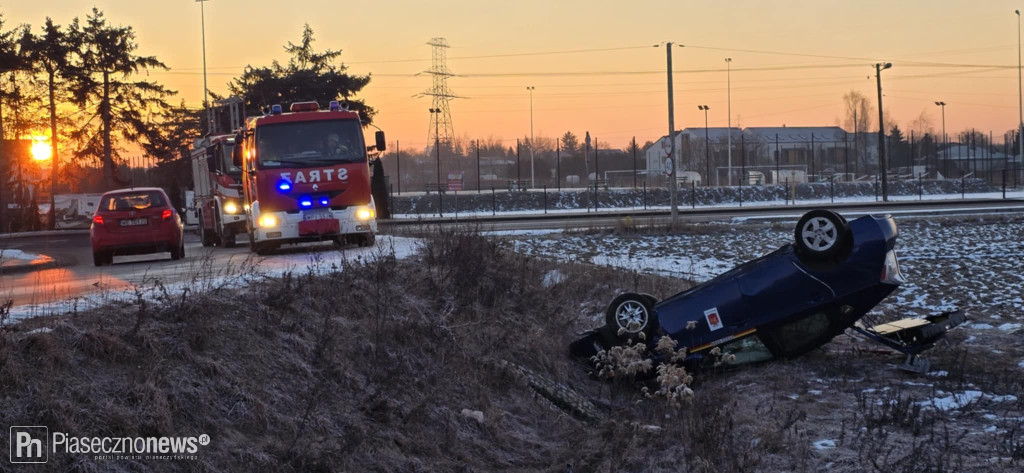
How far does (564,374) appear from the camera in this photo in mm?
11367

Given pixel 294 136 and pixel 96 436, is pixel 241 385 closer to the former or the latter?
pixel 96 436

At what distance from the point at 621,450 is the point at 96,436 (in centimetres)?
394

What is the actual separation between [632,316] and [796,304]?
1858 mm

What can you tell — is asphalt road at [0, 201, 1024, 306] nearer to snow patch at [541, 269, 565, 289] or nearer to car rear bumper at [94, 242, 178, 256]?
car rear bumper at [94, 242, 178, 256]

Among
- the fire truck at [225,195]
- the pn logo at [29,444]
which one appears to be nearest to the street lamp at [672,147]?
the fire truck at [225,195]

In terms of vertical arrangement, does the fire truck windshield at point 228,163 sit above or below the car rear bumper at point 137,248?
above

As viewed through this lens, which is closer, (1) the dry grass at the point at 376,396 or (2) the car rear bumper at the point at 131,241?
(1) the dry grass at the point at 376,396

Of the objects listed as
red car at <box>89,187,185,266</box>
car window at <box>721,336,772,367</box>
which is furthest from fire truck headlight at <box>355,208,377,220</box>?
car window at <box>721,336,772,367</box>

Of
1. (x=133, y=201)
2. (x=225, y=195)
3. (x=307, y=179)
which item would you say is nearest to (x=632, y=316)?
(x=307, y=179)

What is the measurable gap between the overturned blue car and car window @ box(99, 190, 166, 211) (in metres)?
12.0

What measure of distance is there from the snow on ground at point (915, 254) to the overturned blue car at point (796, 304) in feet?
13.1

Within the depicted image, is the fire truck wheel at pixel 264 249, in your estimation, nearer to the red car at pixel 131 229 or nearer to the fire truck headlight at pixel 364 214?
the fire truck headlight at pixel 364 214

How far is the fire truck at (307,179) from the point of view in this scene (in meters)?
18.6

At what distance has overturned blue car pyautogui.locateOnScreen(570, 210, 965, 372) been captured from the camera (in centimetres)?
1098
